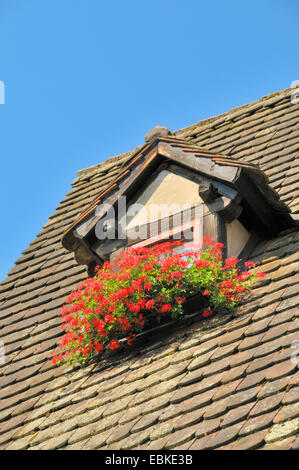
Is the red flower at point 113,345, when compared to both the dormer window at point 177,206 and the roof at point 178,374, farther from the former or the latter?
the dormer window at point 177,206

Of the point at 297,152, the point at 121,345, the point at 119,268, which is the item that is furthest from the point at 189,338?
the point at 297,152

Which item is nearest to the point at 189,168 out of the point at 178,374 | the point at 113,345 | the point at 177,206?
the point at 177,206

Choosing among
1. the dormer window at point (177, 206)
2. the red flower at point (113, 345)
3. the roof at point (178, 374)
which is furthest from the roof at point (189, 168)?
the red flower at point (113, 345)

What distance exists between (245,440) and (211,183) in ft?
9.66

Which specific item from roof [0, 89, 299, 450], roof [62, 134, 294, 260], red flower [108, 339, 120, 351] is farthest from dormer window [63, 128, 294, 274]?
red flower [108, 339, 120, 351]

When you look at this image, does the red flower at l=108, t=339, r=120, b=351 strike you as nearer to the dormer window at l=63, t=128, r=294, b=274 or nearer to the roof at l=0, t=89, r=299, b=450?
the roof at l=0, t=89, r=299, b=450

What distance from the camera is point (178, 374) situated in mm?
5949

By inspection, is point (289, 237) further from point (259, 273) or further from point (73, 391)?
point (73, 391)

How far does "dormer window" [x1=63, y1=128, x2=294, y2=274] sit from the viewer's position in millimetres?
7027

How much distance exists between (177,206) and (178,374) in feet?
6.36

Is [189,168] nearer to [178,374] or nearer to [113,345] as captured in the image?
[113,345]

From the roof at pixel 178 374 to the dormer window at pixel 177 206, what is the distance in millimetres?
290

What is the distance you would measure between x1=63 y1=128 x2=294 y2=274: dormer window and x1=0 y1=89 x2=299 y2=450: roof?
0.29 m

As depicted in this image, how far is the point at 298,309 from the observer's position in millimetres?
5828
